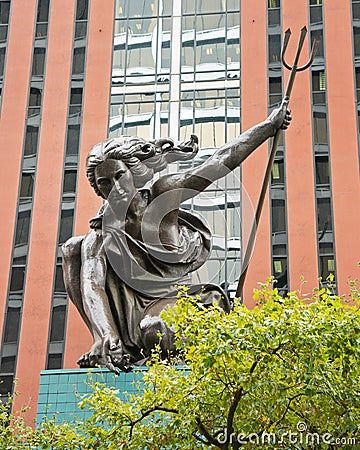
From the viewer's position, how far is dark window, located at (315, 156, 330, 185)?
4181 cm

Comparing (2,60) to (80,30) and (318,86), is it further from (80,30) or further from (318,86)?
(318,86)

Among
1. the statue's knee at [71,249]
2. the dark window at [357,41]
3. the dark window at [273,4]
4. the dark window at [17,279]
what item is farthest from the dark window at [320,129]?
the statue's knee at [71,249]

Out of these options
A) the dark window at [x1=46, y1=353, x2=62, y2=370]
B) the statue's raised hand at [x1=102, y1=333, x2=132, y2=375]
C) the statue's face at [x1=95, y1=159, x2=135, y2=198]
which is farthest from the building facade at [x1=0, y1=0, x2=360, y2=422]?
the statue's raised hand at [x1=102, y1=333, x2=132, y2=375]

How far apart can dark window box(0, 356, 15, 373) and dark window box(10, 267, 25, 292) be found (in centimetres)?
339

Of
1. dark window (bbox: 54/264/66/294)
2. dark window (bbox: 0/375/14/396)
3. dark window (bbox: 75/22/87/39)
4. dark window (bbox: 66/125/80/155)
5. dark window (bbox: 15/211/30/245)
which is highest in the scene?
dark window (bbox: 75/22/87/39)

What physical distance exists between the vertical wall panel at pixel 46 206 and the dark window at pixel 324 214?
12.2 meters

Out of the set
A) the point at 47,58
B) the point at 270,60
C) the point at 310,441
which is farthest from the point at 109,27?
the point at 310,441

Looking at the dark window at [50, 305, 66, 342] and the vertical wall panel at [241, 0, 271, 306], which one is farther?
the vertical wall panel at [241, 0, 271, 306]

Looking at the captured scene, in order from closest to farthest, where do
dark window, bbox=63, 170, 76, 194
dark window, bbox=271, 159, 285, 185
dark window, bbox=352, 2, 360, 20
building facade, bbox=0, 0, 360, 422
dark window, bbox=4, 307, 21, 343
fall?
dark window, bbox=4, 307, 21, 343, building facade, bbox=0, 0, 360, 422, dark window, bbox=271, 159, 285, 185, dark window, bbox=63, 170, 76, 194, dark window, bbox=352, 2, 360, 20

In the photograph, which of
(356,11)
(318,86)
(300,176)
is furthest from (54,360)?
(356,11)

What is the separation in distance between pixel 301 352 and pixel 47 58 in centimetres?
3930

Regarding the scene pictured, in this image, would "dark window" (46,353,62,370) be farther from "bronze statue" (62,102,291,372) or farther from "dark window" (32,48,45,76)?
"bronze statue" (62,102,291,372)

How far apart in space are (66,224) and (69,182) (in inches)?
95.2

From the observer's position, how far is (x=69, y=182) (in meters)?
43.4
